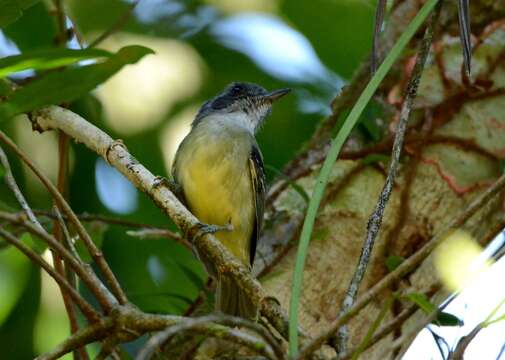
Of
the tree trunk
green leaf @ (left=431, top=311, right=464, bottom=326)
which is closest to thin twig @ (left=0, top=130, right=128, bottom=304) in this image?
green leaf @ (left=431, top=311, right=464, bottom=326)

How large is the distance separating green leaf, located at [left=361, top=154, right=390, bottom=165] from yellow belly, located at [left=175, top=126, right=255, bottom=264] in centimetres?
77

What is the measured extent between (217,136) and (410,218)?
1243mm

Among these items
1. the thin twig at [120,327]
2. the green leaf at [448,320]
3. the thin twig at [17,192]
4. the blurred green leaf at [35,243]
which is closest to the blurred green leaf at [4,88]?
the thin twig at [17,192]

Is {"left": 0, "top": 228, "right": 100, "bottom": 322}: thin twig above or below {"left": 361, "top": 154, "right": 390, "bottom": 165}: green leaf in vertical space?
below

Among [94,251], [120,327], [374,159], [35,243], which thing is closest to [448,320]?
[120,327]

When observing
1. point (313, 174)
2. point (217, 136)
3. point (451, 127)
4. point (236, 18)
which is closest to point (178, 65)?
point (236, 18)

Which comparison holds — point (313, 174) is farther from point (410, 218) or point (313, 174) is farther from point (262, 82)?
point (262, 82)

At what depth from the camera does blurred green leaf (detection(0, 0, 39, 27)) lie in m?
3.11

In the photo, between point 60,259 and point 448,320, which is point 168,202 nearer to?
point 60,259

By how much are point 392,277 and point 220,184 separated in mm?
2545

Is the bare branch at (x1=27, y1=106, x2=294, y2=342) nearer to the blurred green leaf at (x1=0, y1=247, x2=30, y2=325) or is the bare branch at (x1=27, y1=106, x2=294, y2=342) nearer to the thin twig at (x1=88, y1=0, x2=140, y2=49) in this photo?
the thin twig at (x1=88, y1=0, x2=140, y2=49)

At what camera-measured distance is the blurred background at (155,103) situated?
16.0 ft

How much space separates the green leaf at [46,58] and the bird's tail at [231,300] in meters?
1.91

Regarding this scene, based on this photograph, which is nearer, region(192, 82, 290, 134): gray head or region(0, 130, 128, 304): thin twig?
region(0, 130, 128, 304): thin twig
